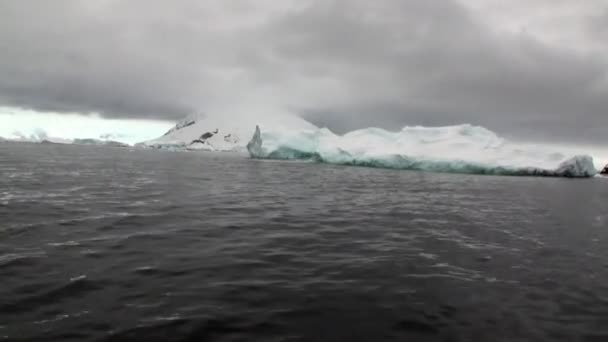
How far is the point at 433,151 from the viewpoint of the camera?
4172 centimetres

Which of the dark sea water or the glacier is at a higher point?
the glacier

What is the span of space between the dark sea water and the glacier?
2949 centimetres

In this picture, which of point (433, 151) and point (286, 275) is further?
point (433, 151)

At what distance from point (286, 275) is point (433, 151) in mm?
38636

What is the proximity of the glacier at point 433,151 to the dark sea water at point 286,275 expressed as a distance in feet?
96.8

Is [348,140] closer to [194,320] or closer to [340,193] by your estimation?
[340,193]

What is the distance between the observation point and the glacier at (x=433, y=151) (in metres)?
40.2

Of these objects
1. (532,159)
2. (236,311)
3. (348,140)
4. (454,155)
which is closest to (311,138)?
(348,140)

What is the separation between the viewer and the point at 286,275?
611cm

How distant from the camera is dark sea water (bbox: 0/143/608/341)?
4355mm

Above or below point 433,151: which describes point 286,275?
below

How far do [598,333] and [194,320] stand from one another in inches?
189

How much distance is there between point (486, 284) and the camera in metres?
6.06

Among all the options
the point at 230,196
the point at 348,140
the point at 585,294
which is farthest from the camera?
the point at 348,140
